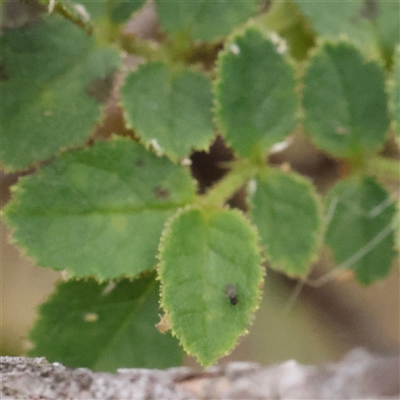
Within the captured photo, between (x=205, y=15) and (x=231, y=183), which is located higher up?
(x=205, y=15)

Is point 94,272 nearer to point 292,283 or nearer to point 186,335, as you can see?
point 186,335

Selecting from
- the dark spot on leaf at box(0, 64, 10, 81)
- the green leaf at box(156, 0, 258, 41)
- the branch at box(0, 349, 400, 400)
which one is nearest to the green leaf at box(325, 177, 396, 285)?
the branch at box(0, 349, 400, 400)

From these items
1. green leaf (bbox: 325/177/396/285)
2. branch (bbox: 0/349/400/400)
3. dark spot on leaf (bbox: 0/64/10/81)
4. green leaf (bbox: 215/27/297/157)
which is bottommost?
branch (bbox: 0/349/400/400)

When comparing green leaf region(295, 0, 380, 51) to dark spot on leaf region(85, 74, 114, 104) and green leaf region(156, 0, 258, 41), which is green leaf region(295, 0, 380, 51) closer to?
green leaf region(156, 0, 258, 41)

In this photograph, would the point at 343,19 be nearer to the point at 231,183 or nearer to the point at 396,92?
the point at 396,92

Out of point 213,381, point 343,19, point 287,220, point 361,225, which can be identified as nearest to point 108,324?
point 213,381

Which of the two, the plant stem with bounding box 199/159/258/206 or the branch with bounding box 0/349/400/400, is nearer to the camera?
the branch with bounding box 0/349/400/400

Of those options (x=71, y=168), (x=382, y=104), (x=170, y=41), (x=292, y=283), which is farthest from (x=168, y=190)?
(x=292, y=283)
